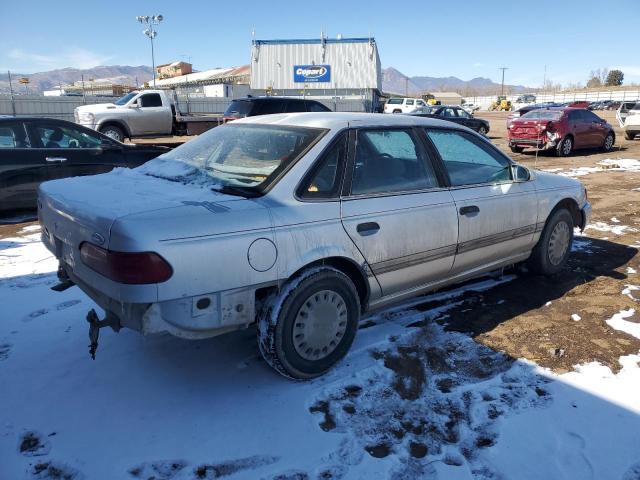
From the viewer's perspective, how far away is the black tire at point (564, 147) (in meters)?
15.8

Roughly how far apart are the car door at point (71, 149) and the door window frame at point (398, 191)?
5.44 m

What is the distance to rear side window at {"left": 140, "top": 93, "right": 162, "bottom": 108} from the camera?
58.6 feet

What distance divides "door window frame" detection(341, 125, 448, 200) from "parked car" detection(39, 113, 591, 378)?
10 millimetres

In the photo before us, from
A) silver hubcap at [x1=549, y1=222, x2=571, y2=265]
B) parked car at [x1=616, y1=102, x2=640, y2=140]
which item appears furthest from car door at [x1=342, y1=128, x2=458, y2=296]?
parked car at [x1=616, y1=102, x2=640, y2=140]

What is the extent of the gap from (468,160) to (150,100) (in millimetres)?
16045

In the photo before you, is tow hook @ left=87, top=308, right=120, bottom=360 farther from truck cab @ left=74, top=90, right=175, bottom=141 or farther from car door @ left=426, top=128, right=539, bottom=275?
truck cab @ left=74, top=90, right=175, bottom=141

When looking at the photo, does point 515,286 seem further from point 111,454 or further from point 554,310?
point 111,454

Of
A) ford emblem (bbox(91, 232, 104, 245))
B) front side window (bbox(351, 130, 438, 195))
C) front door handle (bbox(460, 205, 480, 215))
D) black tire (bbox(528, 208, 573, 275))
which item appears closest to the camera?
ford emblem (bbox(91, 232, 104, 245))

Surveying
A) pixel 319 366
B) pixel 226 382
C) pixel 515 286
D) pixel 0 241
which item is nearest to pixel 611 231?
pixel 515 286

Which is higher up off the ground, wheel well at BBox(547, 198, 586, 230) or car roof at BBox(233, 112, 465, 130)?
car roof at BBox(233, 112, 465, 130)

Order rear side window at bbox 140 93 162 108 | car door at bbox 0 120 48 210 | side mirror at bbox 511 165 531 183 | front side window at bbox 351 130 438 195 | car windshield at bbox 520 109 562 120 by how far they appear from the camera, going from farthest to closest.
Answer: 1. rear side window at bbox 140 93 162 108
2. car windshield at bbox 520 109 562 120
3. car door at bbox 0 120 48 210
4. side mirror at bbox 511 165 531 183
5. front side window at bbox 351 130 438 195

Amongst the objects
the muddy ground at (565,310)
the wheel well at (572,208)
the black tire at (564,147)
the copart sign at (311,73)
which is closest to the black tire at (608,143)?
the black tire at (564,147)

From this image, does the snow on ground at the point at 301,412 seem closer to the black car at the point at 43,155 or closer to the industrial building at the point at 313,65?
the black car at the point at 43,155

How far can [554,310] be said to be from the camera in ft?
14.2
